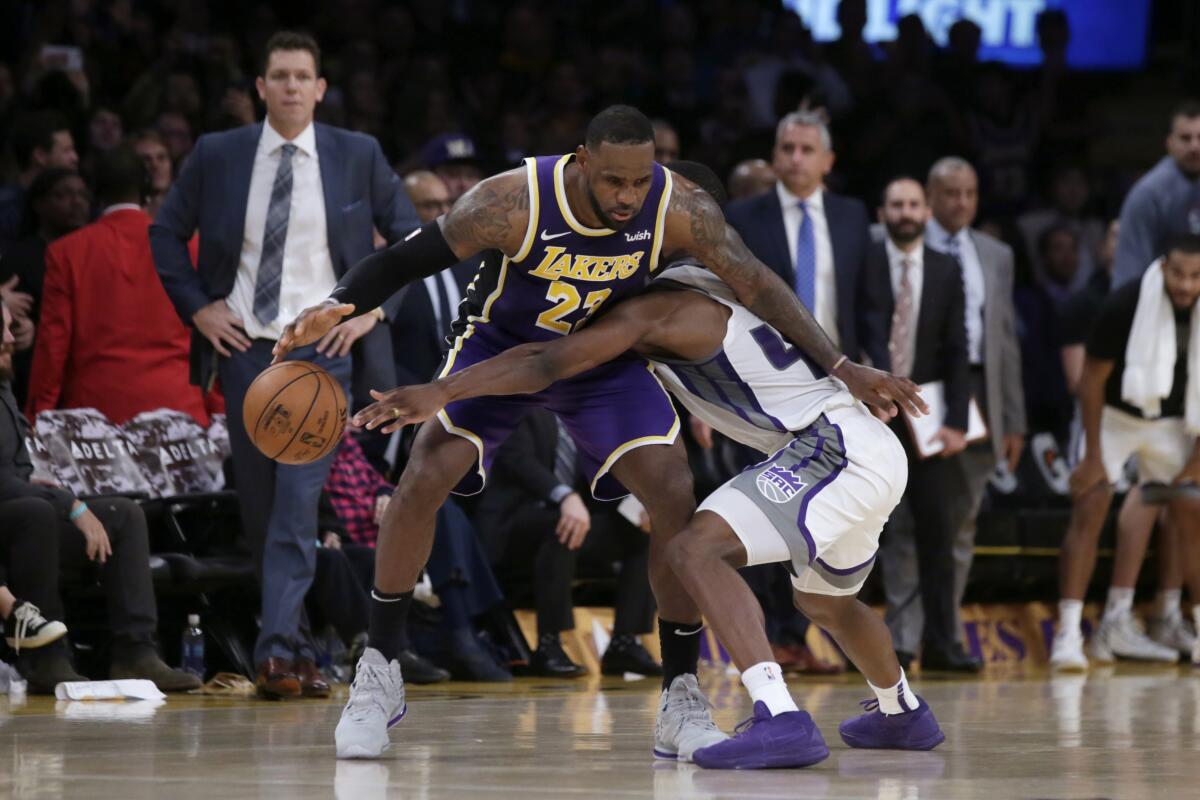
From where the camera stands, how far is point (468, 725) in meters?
5.73

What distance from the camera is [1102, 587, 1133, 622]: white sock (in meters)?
9.83

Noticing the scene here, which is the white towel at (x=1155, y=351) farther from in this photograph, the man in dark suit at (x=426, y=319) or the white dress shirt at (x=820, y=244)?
the man in dark suit at (x=426, y=319)

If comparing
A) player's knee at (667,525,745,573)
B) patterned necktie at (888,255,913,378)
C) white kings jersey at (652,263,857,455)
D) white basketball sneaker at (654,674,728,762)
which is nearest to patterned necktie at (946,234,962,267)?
patterned necktie at (888,255,913,378)

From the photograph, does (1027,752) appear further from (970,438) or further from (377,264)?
(970,438)

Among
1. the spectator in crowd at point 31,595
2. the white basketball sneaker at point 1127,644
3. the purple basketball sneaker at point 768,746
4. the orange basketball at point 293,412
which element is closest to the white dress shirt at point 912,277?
the white basketball sneaker at point 1127,644

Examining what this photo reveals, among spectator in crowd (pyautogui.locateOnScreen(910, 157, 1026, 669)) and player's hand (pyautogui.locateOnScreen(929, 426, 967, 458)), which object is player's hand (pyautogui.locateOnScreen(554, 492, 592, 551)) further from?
spectator in crowd (pyautogui.locateOnScreen(910, 157, 1026, 669))

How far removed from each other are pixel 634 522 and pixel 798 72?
202 inches

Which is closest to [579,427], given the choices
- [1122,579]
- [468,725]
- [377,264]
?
[377,264]

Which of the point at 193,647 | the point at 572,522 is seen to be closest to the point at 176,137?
the point at 572,522

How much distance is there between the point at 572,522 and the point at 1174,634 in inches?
147

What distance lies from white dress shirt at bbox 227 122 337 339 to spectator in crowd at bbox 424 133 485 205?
2.22 metres

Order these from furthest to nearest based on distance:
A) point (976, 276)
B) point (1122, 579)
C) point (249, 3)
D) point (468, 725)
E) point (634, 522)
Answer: point (249, 3) → point (1122, 579) → point (976, 276) → point (634, 522) → point (468, 725)

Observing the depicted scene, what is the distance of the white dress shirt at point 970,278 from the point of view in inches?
356

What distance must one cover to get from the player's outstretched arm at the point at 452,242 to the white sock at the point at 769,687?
4.06ft
